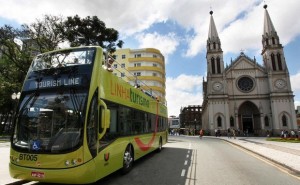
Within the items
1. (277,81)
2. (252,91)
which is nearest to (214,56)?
(252,91)

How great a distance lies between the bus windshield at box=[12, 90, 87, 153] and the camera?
613cm

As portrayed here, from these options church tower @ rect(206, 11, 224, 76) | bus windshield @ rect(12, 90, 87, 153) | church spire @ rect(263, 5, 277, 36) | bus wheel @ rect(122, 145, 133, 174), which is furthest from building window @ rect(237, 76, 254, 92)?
bus windshield @ rect(12, 90, 87, 153)

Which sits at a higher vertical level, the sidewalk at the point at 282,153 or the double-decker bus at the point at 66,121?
the double-decker bus at the point at 66,121

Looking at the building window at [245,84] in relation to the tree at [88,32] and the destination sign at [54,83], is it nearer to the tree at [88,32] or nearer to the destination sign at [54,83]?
the tree at [88,32]

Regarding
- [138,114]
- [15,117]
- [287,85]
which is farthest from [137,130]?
[287,85]

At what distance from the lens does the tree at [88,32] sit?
30719 millimetres

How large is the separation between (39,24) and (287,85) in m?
51.3

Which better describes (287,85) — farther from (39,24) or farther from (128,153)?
(128,153)

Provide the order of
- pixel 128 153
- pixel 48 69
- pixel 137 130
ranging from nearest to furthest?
pixel 48 69
pixel 128 153
pixel 137 130

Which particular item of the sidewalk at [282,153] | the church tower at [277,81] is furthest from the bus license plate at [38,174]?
the church tower at [277,81]

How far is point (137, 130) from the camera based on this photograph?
1084 cm

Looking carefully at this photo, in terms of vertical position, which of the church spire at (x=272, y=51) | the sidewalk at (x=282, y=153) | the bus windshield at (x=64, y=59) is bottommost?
the sidewalk at (x=282, y=153)

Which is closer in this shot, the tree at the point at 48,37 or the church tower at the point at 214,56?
the tree at the point at 48,37

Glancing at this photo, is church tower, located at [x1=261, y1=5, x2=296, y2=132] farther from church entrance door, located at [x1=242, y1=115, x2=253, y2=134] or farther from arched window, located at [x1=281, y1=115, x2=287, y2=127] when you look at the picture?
church entrance door, located at [x1=242, y1=115, x2=253, y2=134]
